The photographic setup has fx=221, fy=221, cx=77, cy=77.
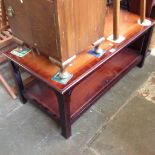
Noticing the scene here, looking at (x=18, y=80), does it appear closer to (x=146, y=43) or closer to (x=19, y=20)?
(x=19, y=20)

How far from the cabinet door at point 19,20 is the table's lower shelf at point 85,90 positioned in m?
0.42

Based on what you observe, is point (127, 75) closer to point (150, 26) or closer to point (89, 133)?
point (150, 26)

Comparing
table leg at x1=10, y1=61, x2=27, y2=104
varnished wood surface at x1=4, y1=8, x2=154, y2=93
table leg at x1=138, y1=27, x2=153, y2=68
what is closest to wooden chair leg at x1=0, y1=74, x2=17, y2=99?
table leg at x1=10, y1=61, x2=27, y2=104

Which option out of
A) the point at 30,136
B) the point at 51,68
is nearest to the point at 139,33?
the point at 51,68

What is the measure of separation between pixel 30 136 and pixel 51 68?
484mm

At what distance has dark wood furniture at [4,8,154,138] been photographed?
114 centimetres

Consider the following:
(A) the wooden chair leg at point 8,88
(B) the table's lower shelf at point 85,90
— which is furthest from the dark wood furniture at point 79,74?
(A) the wooden chair leg at point 8,88

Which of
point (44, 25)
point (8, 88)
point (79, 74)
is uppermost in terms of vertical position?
point (44, 25)

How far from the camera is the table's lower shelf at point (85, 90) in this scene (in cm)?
137

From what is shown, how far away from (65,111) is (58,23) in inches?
18.4

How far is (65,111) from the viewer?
116cm

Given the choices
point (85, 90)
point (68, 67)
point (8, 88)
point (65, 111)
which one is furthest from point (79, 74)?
point (8, 88)

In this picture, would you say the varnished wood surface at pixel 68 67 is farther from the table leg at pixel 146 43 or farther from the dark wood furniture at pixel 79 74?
the table leg at pixel 146 43

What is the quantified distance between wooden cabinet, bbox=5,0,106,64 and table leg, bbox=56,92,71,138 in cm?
18
